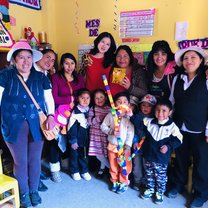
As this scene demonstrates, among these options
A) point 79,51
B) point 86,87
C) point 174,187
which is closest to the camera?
point 174,187

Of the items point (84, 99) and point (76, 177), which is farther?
point (76, 177)

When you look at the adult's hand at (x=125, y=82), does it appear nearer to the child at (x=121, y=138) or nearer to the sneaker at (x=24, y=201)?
the child at (x=121, y=138)

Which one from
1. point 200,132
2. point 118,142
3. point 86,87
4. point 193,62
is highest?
point 193,62

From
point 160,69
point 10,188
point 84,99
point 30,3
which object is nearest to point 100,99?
point 84,99

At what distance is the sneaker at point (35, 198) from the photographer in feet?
6.30

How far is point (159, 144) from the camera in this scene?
1879 mm

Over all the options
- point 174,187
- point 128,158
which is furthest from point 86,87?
point 174,187

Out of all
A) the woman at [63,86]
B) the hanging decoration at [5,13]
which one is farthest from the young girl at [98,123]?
the hanging decoration at [5,13]

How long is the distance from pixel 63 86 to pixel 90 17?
49.5 inches

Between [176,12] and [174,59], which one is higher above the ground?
[176,12]

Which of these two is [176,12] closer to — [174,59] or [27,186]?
[174,59]

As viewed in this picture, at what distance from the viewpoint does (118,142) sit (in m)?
2.00

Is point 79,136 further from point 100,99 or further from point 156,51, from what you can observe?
point 156,51

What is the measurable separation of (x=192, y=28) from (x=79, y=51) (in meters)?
1.45
